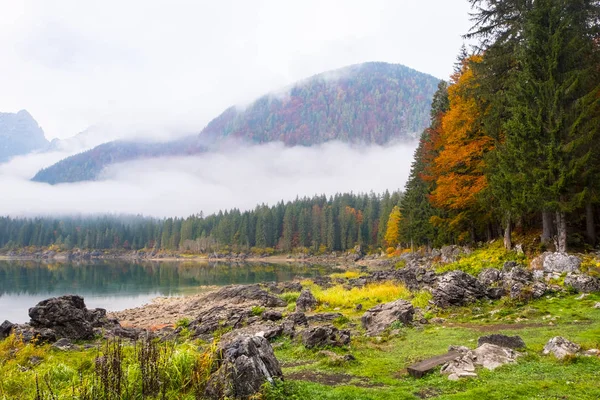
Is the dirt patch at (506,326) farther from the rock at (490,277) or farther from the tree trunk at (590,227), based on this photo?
the tree trunk at (590,227)

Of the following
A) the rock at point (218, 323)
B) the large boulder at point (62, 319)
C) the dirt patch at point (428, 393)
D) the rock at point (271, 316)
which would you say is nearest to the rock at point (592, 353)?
the dirt patch at point (428, 393)

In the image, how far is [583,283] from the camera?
1650 cm

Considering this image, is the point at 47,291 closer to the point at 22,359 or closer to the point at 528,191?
the point at 22,359

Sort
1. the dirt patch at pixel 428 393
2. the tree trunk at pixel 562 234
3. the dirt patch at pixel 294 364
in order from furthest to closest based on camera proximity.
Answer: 1. the tree trunk at pixel 562 234
2. the dirt patch at pixel 294 364
3. the dirt patch at pixel 428 393

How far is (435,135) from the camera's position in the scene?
4056 cm

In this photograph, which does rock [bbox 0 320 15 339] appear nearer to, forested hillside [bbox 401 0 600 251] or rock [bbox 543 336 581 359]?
rock [bbox 543 336 581 359]

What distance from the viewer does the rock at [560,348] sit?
8.73 m

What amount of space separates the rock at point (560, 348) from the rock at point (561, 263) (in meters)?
11.6

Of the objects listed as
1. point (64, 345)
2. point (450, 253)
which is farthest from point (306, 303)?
point (450, 253)

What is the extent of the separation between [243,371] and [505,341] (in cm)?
686

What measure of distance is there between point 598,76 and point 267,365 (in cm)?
2565

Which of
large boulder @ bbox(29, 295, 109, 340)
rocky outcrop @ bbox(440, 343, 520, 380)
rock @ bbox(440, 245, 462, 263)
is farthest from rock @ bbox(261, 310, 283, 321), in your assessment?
rock @ bbox(440, 245, 462, 263)

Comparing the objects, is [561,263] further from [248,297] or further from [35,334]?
[35,334]

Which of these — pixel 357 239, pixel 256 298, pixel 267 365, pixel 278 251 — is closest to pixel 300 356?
pixel 267 365
